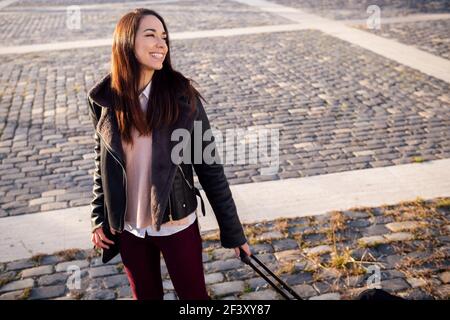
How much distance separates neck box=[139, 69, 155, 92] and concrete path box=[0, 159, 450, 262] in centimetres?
229

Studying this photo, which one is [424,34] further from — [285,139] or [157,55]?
[157,55]

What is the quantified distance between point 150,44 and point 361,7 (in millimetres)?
16583

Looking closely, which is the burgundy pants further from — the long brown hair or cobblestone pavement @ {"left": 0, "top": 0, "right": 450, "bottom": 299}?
cobblestone pavement @ {"left": 0, "top": 0, "right": 450, "bottom": 299}

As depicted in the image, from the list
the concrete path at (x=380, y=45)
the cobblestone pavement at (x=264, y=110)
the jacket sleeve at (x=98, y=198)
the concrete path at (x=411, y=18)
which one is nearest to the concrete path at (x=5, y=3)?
the cobblestone pavement at (x=264, y=110)

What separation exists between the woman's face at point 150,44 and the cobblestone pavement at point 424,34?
30.9 ft

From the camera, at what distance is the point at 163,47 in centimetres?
249

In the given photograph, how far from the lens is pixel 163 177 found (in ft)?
8.14

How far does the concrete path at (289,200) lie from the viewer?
4527mm

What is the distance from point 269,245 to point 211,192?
6.12 ft

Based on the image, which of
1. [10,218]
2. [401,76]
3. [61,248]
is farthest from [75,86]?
[401,76]

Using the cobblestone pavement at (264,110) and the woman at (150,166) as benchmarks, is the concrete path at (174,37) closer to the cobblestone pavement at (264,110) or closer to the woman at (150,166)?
the cobblestone pavement at (264,110)

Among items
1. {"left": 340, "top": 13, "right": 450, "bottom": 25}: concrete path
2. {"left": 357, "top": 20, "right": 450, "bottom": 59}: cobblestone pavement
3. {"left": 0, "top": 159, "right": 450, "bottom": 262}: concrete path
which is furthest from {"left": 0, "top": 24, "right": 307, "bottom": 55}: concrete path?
{"left": 0, "top": 159, "right": 450, "bottom": 262}: concrete path

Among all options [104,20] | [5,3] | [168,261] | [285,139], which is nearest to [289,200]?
[285,139]
